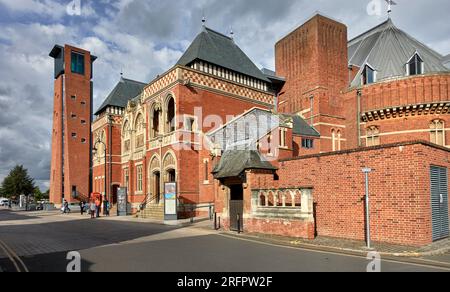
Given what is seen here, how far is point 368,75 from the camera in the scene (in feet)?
110

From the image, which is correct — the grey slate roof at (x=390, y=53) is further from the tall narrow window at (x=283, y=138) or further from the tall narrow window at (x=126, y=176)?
the tall narrow window at (x=126, y=176)

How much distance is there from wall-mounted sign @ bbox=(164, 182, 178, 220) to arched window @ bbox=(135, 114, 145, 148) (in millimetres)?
11218

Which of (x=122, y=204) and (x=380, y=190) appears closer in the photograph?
(x=380, y=190)

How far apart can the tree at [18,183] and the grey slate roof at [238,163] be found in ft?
235

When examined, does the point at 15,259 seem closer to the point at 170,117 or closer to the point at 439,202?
the point at 439,202

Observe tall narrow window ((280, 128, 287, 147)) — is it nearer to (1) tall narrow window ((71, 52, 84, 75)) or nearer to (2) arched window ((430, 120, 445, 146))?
(2) arched window ((430, 120, 445, 146))

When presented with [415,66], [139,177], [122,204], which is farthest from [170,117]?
[415,66]

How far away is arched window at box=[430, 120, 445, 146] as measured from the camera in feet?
92.9

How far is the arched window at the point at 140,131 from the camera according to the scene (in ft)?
107

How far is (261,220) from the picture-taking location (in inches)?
605

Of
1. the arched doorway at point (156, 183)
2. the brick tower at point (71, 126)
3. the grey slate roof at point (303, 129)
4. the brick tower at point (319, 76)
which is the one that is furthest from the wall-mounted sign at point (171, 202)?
the brick tower at point (71, 126)

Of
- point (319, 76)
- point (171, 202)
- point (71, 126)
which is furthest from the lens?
point (71, 126)

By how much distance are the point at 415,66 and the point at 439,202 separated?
21.5 metres
